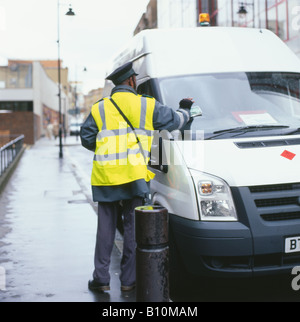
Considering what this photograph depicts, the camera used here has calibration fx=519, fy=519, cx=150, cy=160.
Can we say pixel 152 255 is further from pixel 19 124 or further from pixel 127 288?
pixel 19 124

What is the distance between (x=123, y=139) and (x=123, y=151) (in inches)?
4.1

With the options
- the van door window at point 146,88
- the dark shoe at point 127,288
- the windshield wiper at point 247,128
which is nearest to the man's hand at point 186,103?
the windshield wiper at point 247,128

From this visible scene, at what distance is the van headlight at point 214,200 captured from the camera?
165 inches

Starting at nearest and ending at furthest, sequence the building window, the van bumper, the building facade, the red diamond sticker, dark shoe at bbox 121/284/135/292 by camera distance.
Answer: the van bumper → the red diamond sticker → dark shoe at bbox 121/284/135/292 → the building facade → the building window

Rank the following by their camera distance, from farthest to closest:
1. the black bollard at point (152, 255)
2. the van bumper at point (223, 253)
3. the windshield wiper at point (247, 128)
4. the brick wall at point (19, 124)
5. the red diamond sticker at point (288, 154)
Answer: the brick wall at point (19, 124) < the windshield wiper at point (247, 128) < the red diamond sticker at point (288, 154) < the van bumper at point (223, 253) < the black bollard at point (152, 255)

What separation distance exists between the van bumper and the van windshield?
94 cm

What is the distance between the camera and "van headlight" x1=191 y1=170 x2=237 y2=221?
4191 millimetres

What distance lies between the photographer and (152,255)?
3.63 metres

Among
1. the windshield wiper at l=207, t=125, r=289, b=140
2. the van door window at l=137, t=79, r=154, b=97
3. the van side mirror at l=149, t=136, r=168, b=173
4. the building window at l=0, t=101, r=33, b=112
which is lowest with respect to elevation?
the van side mirror at l=149, t=136, r=168, b=173

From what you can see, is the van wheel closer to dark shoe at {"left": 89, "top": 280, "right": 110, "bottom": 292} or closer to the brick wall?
dark shoe at {"left": 89, "top": 280, "right": 110, "bottom": 292}

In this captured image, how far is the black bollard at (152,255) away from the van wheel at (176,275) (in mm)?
796

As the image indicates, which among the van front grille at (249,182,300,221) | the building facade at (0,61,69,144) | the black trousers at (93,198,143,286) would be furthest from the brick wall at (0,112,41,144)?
the van front grille at (249,182,300,221)

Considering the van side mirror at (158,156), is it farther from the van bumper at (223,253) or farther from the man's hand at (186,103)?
the van bumper at (223,253)

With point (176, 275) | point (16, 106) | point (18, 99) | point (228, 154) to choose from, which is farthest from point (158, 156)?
point (18, 99)
